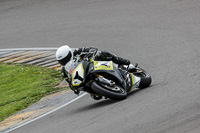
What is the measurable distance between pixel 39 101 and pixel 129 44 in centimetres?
412

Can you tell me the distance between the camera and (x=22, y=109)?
10203 millimetres

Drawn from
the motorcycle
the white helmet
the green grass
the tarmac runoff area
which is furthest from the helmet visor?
the green grass

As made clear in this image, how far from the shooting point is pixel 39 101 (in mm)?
10539

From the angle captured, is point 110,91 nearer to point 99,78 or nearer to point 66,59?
point 99,78

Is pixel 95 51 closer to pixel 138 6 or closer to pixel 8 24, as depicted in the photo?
pixel 138 6

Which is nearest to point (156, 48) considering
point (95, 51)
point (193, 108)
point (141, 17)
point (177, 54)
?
point (177, 54)

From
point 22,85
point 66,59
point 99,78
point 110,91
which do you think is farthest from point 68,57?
point 22,85

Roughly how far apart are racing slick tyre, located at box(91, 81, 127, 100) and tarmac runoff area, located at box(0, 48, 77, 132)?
1.87 meters

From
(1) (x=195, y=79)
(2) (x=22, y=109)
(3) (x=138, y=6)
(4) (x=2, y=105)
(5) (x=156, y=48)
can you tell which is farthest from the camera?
(3) (x=138, y=6)

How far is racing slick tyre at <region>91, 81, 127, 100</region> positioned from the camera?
7871mm

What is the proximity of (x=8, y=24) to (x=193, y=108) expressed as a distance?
1309cm

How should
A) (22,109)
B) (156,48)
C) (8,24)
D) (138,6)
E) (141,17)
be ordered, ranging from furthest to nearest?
(8,24), (138,6), (141,17), (156,48), (22,109)

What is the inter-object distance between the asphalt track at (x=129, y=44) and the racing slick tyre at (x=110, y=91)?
0.15 meters

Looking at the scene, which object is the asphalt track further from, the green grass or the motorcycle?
the green grass
